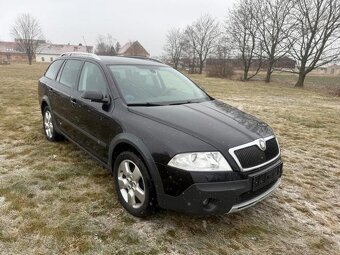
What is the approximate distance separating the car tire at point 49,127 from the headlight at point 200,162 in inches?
134

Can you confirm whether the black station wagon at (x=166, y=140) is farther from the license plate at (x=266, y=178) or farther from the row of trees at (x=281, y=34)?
the row of trees at (x=281, y=34)

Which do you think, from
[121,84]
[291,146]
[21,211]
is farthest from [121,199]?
[291,146]

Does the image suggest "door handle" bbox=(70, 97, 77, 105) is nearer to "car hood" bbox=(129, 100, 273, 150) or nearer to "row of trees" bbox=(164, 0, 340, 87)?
"car hood" bbox=(129, 100, 273, 150)

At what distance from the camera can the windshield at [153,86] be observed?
137 inches

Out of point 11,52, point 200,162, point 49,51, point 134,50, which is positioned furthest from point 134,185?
point 11,52

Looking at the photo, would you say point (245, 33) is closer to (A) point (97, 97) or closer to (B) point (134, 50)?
(A) point (97, 97)

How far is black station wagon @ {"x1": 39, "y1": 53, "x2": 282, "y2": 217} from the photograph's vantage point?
2.56 metres

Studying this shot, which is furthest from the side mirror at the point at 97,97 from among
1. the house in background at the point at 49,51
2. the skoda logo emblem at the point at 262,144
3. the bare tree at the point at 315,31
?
the house in background at the point at 49,51

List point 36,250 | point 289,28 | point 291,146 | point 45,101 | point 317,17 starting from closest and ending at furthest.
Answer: point 36,250 < point 45,101 < point 291,146 < point 317,17 < point 289,28

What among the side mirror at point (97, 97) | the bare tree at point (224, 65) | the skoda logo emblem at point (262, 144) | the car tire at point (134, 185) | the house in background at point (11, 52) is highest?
the house in background at point (11, 52)

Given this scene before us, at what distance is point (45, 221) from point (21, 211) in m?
0.37

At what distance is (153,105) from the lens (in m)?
3.36

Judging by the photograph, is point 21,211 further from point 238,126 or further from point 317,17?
point 317,17

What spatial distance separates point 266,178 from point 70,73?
344cm
